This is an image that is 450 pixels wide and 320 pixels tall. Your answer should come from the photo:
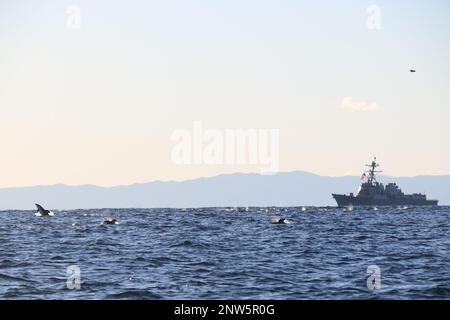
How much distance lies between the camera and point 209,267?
33.2 meters

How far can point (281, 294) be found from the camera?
24.4 meters

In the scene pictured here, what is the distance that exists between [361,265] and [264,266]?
453 centimetres

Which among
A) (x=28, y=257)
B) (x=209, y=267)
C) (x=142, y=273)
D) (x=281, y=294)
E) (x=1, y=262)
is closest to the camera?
(x=281, y=294)

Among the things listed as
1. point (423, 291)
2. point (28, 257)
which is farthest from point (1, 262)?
point (423, 291)

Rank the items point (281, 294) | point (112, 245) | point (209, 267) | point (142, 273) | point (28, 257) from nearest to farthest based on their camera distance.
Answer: point (281, 294) < point (142, 273) < point (209, 267) < point (28, 257) < point (112, 245)

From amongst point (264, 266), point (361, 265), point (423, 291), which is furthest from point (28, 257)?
point (423, 291)

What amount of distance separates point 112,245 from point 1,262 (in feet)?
45.1
